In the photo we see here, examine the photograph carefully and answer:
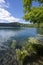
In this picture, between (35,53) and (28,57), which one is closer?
(28,57)

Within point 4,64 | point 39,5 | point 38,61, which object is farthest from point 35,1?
point 4,64

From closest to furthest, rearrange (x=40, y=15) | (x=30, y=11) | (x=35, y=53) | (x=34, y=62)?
(x=40, y=15)
(x=30, y=11)
(x=34, y=62)
(x=35, y=53)

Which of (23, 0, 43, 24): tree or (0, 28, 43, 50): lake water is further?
(0, 28, 43, 50): lake water

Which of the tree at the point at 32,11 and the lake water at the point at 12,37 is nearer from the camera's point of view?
the tree at the point at 32,11

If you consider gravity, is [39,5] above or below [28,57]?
above

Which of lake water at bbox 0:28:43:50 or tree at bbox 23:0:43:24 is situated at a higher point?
tree at bbox 23:0:43:24

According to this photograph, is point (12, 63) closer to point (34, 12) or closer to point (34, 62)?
point (34, 62)

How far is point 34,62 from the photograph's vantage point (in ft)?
42.0

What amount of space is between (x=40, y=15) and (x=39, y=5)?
1052mm

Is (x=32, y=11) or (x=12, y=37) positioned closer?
(x=32, y=11)

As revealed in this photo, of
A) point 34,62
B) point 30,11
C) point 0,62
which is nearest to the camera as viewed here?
point 30,11

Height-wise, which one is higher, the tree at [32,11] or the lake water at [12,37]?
the tree at [32,11]

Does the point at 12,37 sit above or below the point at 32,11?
below

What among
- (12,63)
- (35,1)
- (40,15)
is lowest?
(12,63)
